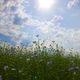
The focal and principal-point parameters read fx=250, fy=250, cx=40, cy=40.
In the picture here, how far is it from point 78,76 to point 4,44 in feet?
18.6

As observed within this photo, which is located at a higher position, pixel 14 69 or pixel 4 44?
pixel 4 44

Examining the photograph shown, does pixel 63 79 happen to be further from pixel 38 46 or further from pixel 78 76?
pixel 38 46

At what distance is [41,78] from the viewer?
5.73m

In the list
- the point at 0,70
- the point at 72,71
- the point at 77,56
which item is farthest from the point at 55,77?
the point at 77,56

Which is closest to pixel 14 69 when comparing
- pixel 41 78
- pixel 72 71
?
pixel 41 78

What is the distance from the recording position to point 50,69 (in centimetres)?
667

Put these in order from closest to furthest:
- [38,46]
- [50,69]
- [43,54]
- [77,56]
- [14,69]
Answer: [14,69] < [50,69] < [43,54] < [38,46] < [77,56]

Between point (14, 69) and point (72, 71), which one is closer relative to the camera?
point (14, 69)

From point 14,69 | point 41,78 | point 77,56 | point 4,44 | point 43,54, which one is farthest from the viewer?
point 4,44

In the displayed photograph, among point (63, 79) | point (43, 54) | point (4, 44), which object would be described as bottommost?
point (63, 79)

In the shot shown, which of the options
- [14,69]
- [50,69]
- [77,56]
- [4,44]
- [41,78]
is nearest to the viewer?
[41,78]

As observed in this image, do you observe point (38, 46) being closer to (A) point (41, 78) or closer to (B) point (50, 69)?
(B) point (50, 69)

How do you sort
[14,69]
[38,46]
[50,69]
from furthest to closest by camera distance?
[38,46], [50,69], [14,69]

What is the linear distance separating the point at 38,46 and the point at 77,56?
2.69 metres
